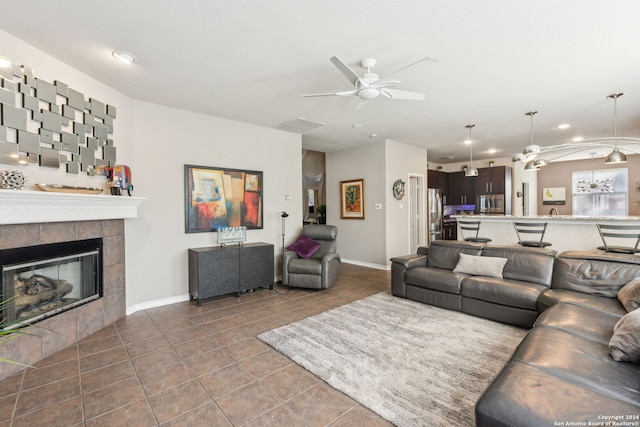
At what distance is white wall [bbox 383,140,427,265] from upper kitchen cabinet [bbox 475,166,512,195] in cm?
277

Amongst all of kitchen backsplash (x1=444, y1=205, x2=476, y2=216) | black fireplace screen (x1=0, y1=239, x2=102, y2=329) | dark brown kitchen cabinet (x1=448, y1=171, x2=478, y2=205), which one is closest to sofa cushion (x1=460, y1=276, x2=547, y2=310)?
black fireplace screen (x1=0, y1=239, x2=102, y2=329)

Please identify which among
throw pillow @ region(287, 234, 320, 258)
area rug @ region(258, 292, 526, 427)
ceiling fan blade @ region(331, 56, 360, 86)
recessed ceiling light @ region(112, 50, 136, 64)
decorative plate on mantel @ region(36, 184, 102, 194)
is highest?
recessed ceiling light @ region(112, 50, 136, 64)

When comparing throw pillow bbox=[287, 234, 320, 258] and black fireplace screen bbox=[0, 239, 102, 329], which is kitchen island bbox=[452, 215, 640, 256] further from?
black fireplace screen bbox=[0, 239, 102, 329]

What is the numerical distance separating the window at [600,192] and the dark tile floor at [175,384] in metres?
8.63

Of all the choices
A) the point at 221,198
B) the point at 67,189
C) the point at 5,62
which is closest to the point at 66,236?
the point at 67,189

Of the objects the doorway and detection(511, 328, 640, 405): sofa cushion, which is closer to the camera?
detection(511, 328, 640, 405): sofa cushion

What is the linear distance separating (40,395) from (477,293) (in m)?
4.02

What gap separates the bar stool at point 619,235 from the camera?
3.61m

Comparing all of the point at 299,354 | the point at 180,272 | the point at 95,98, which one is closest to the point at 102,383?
the point at 299,354

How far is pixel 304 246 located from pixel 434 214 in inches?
173

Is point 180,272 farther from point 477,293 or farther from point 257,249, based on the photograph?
point 477,293

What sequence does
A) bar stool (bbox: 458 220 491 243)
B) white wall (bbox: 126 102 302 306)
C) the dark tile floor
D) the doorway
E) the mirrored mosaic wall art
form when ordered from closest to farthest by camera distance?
the dark tile floor < the mirrored mosaic wall art < white wall (bbox: 126 102 302 306) < bar stool (bbox: 458 220 491 243) < the doorway

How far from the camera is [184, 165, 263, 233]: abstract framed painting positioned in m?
4.13

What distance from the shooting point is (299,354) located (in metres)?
2.51
